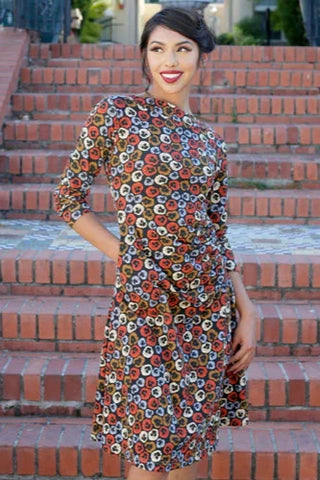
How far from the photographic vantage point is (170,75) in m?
2.07

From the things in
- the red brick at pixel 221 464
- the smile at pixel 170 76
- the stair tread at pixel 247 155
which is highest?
the smile at pixel 170 76

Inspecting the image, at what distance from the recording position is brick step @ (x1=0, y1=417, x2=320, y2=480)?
296cm

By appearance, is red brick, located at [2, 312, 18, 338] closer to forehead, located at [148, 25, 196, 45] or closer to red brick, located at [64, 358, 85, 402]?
red brick, located at [64, 358, 85, 402]

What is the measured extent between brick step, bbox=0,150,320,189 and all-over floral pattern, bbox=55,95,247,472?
120 inches

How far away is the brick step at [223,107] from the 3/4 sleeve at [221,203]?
3.61 m

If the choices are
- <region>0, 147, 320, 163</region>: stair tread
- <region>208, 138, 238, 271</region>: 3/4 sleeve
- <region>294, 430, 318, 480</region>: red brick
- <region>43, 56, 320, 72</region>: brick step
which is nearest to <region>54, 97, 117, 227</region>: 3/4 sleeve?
<region>208, 138, 238, 271</region>: 3/4 sleeve

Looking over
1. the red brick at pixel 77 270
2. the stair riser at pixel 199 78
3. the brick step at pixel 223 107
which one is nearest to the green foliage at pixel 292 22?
the stair riser at pixel 199 78

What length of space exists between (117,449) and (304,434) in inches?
49.3

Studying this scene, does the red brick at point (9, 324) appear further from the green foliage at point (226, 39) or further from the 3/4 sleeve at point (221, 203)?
the green foliage at point (226, 39)

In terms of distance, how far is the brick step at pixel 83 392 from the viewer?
321cm

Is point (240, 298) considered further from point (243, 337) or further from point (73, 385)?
point (73, 385)

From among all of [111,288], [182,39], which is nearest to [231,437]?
[111,288]

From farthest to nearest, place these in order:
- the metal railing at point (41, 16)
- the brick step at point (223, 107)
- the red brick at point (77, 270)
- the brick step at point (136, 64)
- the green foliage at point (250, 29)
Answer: the green foliage at point (250, 29)
the metal railing at point (41, 16)
the brick step at point (136, 64)
the brick step at point (223, 107)
the red brick at point (77, 270)

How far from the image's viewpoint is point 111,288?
12.0ft
